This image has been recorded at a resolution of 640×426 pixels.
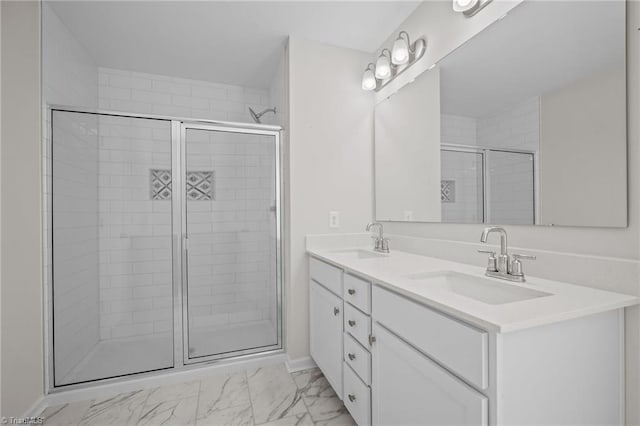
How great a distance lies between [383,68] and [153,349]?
8.46ft

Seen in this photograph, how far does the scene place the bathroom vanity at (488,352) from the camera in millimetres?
718

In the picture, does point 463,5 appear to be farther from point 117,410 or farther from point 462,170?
point 117,410

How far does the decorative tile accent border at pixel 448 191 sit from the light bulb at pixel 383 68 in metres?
0.89

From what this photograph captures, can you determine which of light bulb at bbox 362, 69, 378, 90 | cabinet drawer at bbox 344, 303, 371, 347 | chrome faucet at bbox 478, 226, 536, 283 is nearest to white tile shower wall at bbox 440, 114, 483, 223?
chrome faucet at bbox 478, 226, 536, 283

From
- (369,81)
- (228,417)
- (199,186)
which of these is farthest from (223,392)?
(369,81)

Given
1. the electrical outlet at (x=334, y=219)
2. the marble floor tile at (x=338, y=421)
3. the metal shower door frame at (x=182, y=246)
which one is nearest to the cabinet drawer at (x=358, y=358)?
the marble floor tile at (x=338, y=421)

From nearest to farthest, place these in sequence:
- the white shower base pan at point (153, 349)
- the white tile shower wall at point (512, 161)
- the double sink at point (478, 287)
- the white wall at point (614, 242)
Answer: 1. the white wall at point (614, 242)
2. the double sink at point (478, 287)
3. the white tile shower wall at point (512, 161)
4. the white shower base pan at point (153, 349)

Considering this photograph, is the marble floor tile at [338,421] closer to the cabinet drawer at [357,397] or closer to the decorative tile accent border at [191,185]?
the cabinet drawer at [357,397]

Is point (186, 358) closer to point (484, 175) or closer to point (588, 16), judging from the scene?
point (484, 175)

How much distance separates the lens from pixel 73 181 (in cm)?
190

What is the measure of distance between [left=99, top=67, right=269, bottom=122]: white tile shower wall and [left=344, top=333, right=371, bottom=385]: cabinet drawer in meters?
2.42

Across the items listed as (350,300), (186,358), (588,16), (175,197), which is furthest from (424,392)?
(175,197)

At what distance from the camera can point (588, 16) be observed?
998 millimetres

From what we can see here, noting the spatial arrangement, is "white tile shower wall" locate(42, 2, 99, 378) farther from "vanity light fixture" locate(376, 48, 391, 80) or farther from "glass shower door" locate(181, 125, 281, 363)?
"vanity light fixture" locate(376, 48, 391, 80)
